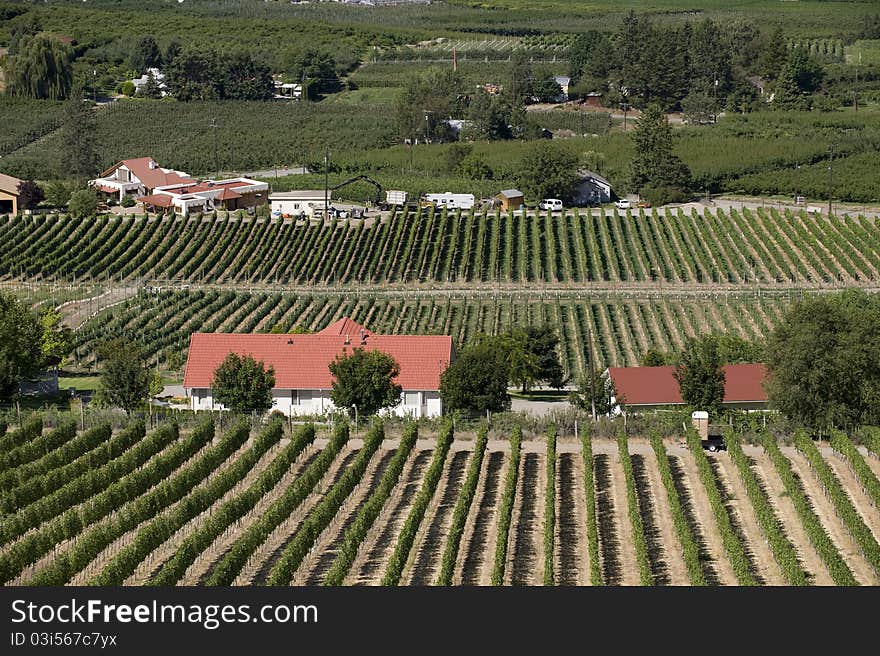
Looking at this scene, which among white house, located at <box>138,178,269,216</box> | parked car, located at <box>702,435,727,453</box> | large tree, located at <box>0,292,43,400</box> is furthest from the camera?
white house, located at <box>138,178,269,216</box>

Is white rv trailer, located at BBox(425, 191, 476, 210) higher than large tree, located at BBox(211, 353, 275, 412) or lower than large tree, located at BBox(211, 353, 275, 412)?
lower

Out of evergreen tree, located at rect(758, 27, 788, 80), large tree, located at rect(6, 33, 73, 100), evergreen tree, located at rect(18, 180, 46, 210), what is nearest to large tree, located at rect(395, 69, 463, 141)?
evergreen tree, located at rect(758, 27, 788, 80)

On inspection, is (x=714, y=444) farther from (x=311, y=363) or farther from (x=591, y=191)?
(x=591, y=191)

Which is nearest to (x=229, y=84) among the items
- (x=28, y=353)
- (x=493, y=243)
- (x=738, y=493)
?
(x=493, y=243)

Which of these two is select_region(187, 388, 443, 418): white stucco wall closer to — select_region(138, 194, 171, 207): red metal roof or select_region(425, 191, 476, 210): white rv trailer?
select_region(425, 191, 476, 210): white rv trailer

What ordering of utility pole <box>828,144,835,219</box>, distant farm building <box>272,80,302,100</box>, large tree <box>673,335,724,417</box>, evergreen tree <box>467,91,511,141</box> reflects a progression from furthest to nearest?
distant farm building <box>272,80,302,100</box>, evergreen tree <box>467,91,511,141</box>, utility pole <box>828,144,835,219</box>, large tree <box>673,335,724,417</box>

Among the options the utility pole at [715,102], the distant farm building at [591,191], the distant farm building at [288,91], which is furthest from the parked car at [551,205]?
the distant farm building at [288,91]

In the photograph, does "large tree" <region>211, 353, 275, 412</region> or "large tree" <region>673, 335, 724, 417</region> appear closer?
"large tree" <region>211, 353, 275, 412</region>

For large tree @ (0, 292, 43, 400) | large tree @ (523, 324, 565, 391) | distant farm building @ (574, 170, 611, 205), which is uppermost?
Answer: large tree @ (0, 292, 43, 400)

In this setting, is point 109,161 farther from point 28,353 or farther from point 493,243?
point 28,353
